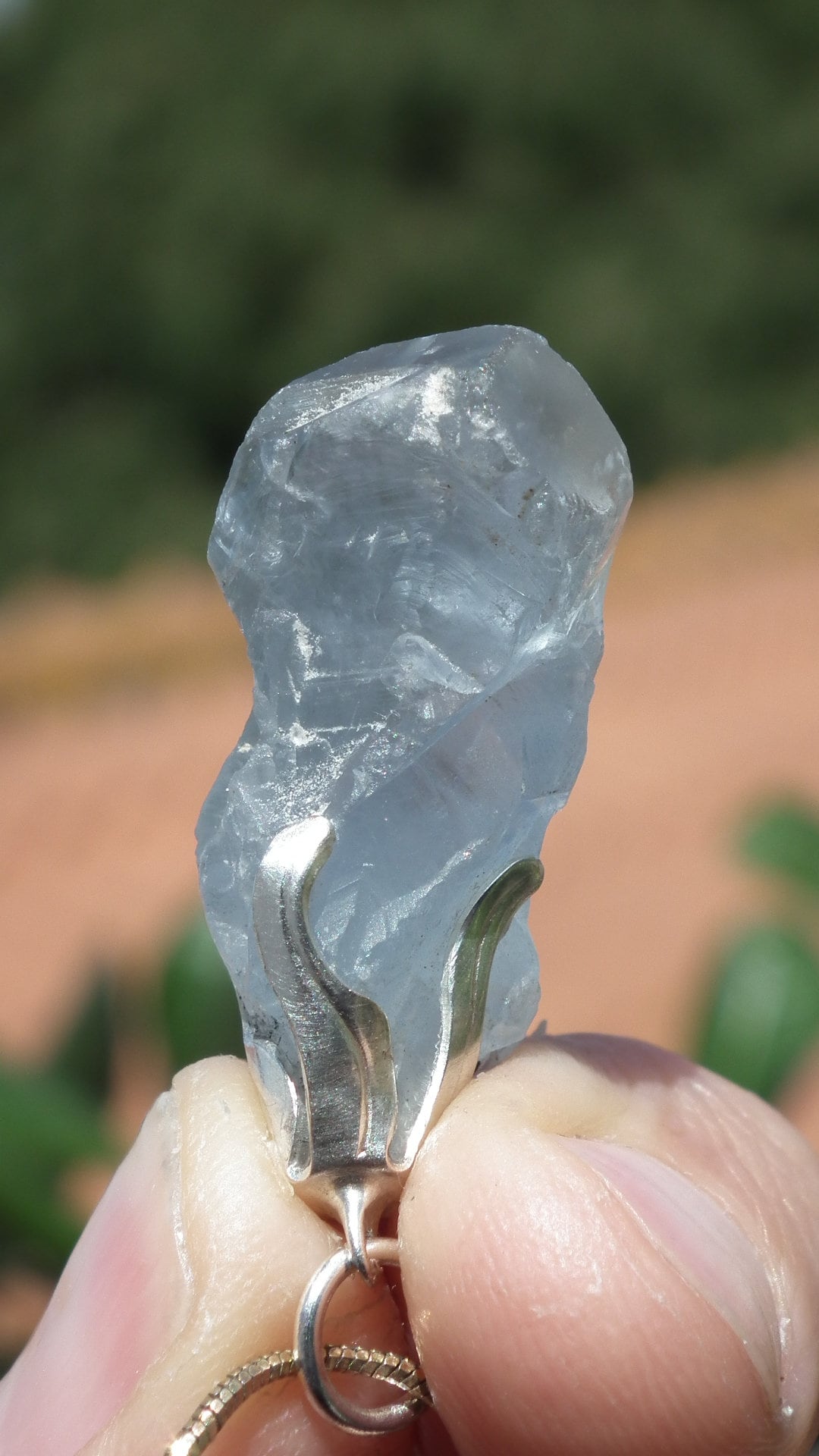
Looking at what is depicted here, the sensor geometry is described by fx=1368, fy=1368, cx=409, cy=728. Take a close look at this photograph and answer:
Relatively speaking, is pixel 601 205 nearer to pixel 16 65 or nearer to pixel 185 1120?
pixel 16 65

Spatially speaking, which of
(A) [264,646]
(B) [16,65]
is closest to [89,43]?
(B) [16,65]

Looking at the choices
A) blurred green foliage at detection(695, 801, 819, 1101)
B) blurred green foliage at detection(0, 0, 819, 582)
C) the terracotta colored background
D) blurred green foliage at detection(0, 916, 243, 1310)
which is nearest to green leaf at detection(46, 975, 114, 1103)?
blurred green foliage at detection(0, 916, 243, 1310)

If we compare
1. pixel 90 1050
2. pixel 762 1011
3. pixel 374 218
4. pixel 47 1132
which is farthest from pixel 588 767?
pixel 374 218

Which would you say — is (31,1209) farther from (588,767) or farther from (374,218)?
(374,218)

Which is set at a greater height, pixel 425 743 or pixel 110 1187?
pixel 425 743

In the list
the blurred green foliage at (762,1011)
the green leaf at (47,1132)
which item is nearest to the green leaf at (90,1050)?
the green leaf at (47,1132)

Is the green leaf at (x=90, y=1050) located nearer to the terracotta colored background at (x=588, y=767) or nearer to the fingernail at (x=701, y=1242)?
the terracotta colored background at (x=588, y=767)
